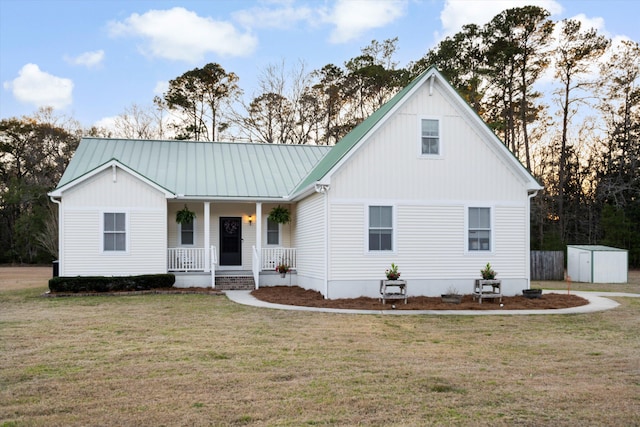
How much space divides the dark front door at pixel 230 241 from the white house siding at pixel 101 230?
2938 millimetres

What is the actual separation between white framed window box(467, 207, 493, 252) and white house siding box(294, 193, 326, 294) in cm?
450

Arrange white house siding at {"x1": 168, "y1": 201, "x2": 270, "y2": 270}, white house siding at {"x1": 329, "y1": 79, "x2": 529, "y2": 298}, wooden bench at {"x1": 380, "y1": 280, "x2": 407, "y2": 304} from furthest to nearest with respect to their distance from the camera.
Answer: white house siding at {"x1": 168, "y1": 201, "x2": 270, "y2": 270}
white house siding at {"x1": 329, "y1": 79, "x2": 529, "y2": 298}
wooden bench at {"x1": 380, "y1": 280, "x2": 407, "y2": 304}

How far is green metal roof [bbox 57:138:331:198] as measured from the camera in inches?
882

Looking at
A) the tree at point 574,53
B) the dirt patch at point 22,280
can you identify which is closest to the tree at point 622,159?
the tree at point 574,53

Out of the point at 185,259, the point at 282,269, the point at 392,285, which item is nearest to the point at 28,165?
the point at 185,259

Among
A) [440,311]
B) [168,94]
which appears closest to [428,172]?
[440,311]

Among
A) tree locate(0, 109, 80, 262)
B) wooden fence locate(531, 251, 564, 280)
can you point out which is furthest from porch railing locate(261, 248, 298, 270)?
tree locate(0, 109, 80, 262)

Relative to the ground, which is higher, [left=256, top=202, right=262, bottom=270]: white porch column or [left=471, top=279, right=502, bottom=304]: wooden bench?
[left=256, top=202, right=262, bottom=270]: white porch column

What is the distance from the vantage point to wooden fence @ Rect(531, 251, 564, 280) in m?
30.1

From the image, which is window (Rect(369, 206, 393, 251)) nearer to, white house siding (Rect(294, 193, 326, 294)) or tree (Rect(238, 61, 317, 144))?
white house siding (Rect(294, 193, 326, 294))

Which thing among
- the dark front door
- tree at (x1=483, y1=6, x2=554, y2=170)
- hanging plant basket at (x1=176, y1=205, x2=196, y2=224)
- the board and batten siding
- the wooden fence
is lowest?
the wooden fence

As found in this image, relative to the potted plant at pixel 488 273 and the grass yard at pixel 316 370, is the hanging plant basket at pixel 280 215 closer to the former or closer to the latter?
the potted plant at pixel 488 273

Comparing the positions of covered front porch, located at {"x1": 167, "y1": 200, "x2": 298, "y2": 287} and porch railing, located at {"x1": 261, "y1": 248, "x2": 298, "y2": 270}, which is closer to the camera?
covered front porch, located at {"x1": 167, "y1": 200, "x2": 298, "y2": 287}

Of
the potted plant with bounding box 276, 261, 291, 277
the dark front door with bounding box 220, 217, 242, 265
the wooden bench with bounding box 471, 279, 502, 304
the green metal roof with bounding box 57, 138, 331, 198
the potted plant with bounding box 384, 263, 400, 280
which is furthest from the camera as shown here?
the dark front door with bounding box 220, 217, 242, 265
